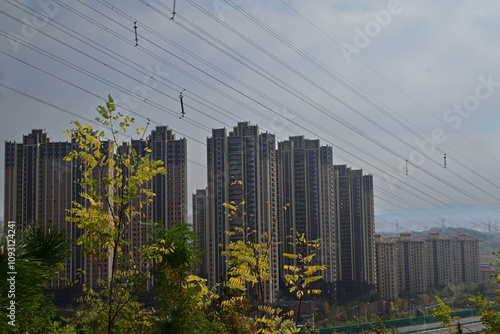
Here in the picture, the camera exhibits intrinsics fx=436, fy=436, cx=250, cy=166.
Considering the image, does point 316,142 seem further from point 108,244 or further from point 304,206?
point 108,244

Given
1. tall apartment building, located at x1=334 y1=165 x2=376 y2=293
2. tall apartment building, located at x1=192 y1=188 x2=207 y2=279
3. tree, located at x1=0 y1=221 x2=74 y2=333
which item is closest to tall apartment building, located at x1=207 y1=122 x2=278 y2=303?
tall apartment building, located at x1=192 y1=188 x2=207 y2=279

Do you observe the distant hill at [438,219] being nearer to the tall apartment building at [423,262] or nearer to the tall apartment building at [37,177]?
the tall apartment building at [423,262]

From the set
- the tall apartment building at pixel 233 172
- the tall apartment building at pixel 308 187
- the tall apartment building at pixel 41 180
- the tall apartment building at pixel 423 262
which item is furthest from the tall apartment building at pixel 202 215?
the tall apartment building at pixel 423 262

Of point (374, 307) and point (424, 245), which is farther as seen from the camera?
point (424, 245)

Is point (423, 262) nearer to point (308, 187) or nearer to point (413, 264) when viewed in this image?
point (413, 264)

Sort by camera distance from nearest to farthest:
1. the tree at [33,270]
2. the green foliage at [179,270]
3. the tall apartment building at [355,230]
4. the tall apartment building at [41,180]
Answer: the tree at [33,270], the green foliage at [179,270], the tall apartment building at [41,180], the tall apartment building at [355,230]

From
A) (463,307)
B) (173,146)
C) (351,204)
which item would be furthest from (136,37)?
(463,307)
